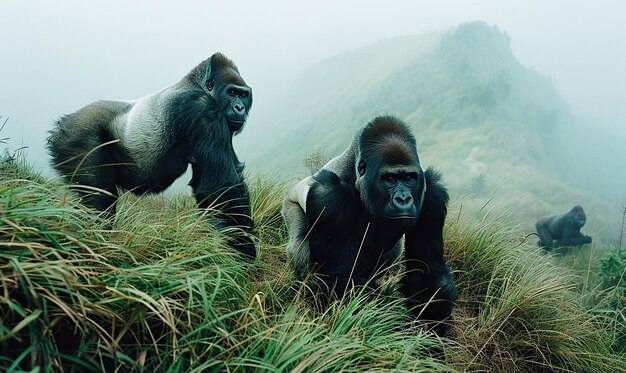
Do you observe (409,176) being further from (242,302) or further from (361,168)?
(242,302)

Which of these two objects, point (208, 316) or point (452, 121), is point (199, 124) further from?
point (452, 121)

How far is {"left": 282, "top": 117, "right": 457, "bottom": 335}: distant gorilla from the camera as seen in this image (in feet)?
10.00

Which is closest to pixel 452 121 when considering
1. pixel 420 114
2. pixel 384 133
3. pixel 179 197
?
pixel 420 114

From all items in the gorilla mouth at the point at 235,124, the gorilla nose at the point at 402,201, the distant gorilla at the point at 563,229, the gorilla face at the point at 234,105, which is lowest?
the distant gorilla at the point at 563,229

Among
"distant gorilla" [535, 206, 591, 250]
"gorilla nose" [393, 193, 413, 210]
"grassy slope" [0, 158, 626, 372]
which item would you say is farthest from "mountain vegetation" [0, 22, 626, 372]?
"distant gorilla" [535, 206, 591, 250]

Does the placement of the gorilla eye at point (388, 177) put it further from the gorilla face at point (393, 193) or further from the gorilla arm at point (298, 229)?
the gorilla arm at point (298, 229)

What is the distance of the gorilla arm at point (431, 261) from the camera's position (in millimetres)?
3268

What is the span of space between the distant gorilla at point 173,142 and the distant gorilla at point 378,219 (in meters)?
0.82

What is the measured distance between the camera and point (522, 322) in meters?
3.86

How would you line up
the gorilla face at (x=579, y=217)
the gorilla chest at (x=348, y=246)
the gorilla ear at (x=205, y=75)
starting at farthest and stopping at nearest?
the gorilla face at (x=579, y=217), the gorilla ear at (x=205, y=75), the gorilla chest at (x=348, y=246)

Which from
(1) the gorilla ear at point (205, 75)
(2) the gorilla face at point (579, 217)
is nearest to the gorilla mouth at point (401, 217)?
(1) the gorilla ear at point (205, 75)

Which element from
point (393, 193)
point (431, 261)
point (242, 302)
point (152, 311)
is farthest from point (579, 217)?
point (152, 311)

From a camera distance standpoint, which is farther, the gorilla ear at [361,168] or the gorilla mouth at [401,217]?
the gorilla ear at [361,168]

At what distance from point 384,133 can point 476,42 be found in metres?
33.8
